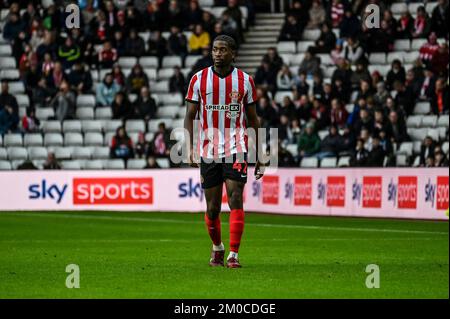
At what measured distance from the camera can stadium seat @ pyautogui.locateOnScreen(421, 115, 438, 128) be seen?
1101 inches

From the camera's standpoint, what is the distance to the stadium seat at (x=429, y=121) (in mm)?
27973

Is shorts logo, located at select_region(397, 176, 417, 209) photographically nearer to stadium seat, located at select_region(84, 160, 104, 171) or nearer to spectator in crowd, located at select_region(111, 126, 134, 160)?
spectator in crowd, located at select_region(111, 126, 134, 160)

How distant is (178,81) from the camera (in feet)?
107

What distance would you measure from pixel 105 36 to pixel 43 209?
7.39 metres

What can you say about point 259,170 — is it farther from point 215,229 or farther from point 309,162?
point 309,162

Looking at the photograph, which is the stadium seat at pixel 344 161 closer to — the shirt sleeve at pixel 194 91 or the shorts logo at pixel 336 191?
the shorts logo at pixel 336 191

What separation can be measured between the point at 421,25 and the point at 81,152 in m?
9.74

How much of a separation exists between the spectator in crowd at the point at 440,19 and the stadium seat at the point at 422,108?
2.09 meters

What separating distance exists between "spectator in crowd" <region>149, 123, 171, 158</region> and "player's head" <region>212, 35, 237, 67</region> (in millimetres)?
17837

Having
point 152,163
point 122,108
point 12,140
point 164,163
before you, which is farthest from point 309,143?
point 12,140

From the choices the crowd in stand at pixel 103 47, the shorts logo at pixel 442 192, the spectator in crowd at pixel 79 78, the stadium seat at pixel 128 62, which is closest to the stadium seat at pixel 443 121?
the shorts logo at pixel 442 192

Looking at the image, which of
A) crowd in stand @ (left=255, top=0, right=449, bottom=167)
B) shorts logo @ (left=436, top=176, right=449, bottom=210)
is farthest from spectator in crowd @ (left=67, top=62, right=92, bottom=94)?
shorts logo @ (left=436, top=176, right=449, bottom=210)
